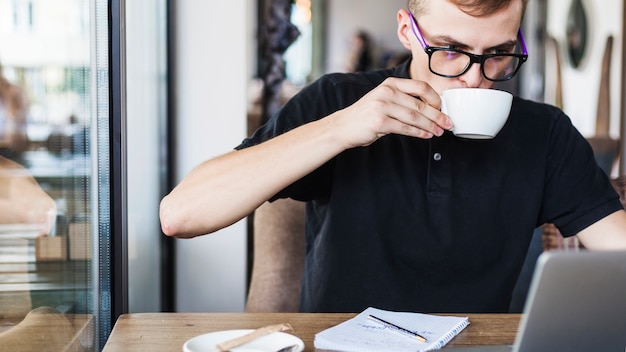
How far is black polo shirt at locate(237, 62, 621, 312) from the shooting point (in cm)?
135

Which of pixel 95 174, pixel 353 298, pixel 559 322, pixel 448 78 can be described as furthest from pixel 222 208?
pixel 559 322

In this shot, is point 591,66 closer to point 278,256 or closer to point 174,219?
point 278,256

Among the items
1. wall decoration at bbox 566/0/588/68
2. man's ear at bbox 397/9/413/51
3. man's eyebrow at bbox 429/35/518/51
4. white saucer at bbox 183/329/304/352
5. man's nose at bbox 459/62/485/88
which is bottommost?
white saucer at bbox 183/329/304/352

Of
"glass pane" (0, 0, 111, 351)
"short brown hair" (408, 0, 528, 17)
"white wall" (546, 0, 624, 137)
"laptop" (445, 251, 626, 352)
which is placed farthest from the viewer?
"white wall" (546, 0, 624, 137)

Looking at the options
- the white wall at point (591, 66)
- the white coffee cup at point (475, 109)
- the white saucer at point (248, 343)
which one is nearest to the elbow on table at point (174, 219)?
the white saucer at point (248, 343)

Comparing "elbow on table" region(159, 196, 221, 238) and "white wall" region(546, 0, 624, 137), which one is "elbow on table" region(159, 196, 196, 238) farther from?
"white wall" region(546, 0, 624, 137)

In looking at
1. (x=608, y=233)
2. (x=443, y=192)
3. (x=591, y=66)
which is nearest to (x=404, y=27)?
(x=443, y=192)

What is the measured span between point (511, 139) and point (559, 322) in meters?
0.75

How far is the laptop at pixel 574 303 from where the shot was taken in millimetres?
702

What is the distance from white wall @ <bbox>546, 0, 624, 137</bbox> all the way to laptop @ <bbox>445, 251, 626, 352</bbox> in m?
3.98

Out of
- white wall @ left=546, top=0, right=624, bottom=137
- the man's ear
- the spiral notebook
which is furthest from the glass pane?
white wall @ left=546, top=0, right=624, bottom=137

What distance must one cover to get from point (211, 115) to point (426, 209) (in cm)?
102

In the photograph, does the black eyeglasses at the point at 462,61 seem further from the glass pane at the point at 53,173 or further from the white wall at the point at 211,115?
the white wall at the point at 211,115

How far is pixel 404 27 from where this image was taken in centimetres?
136
